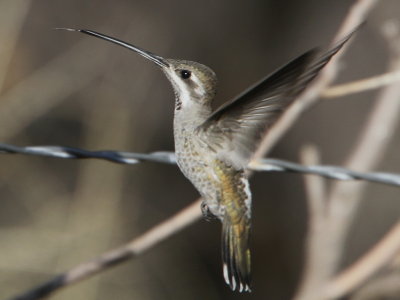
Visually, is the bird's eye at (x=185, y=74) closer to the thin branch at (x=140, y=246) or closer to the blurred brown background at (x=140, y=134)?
the thin branch at (x=140, y=246)

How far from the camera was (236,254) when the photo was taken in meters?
2.69

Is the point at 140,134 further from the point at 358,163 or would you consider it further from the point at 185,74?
the point at 185,74

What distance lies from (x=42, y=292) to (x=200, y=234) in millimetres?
4554

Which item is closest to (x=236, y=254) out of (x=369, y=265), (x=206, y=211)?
(x=206, y=211)

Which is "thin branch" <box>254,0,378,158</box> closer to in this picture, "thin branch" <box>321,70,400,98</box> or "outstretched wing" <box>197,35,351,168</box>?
"thin branch" <box>321,70,400,98</box>

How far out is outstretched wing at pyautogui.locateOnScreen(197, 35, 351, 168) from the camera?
1.99m

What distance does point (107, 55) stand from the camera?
6461 millimetres

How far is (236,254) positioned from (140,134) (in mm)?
4445

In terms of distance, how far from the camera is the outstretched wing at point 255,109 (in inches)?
78.4

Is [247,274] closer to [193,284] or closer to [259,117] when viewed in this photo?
[259,117]

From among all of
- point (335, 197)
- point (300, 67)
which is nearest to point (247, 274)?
point (300, 67)

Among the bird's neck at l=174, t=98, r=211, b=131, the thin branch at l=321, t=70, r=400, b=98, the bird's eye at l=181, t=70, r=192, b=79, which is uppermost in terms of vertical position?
the bird's eye at l=181, t=70, r=192, b=79

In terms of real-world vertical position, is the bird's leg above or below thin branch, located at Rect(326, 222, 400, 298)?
above

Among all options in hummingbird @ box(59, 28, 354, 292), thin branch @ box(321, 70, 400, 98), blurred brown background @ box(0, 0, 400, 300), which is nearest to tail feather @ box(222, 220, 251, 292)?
hummingbird @ box(59, 28, 354, 292)
